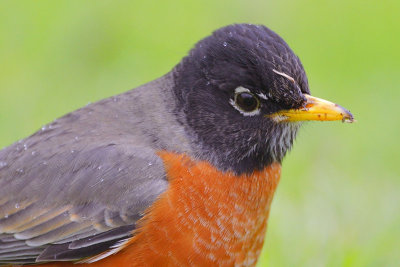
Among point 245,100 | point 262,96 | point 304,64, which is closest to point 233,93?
point 245,100

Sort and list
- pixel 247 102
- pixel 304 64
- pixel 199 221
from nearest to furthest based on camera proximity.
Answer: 1. pixel 199 221
2. pixel 247 102
3. pixel 304 64

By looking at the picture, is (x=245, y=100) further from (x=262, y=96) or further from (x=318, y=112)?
(x=318, y=112)

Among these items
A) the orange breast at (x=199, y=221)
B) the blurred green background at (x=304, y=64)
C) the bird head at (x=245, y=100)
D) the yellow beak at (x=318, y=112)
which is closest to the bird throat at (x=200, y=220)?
the orange breast at (x=199, y=221)

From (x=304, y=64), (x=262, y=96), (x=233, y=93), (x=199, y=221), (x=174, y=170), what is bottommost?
(x=199, y=221)

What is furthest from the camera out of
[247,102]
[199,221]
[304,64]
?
[304,64]

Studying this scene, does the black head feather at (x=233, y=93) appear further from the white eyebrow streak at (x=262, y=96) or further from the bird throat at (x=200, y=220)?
the bird throat at (x=200, y=220)

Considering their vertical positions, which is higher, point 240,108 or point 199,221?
point 240,108
